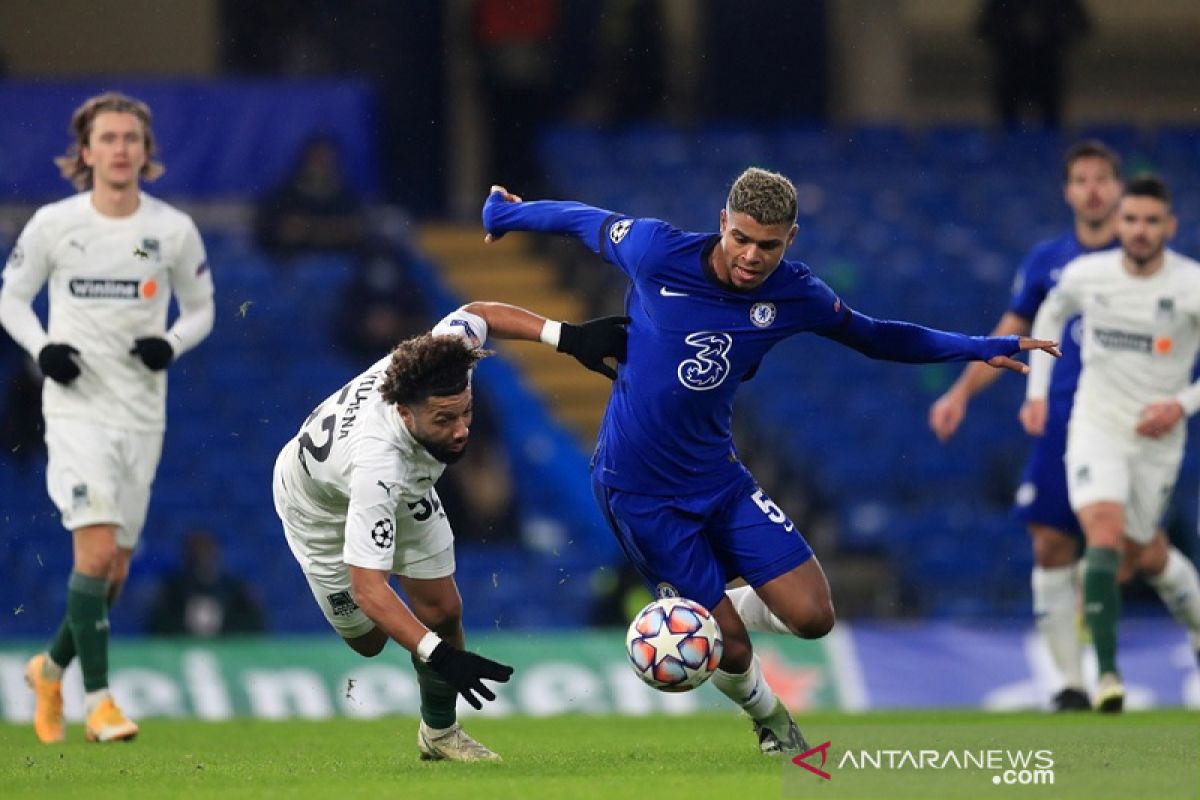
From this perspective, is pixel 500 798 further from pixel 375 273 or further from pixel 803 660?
pixel 375 273

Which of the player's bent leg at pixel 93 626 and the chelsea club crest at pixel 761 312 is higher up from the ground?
the chelsea club crest at pixel 761 312

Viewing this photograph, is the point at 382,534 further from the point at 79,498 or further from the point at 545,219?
the point at 79,498

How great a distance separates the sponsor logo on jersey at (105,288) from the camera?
9602 mm

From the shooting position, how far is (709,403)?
8039 millimetres

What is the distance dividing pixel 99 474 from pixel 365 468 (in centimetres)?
261

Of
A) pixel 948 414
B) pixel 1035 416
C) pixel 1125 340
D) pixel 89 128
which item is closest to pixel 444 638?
pixel 89 128

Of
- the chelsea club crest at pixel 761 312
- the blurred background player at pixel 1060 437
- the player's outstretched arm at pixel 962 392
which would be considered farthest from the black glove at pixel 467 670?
the blurred background player at pixel 1060 437

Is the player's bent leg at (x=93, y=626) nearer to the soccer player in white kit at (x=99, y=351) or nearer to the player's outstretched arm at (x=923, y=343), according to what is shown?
the soccer player in white kit at (x=99, y=351)

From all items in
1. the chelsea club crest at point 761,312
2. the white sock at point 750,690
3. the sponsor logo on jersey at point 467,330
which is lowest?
the white sock at point 750,690

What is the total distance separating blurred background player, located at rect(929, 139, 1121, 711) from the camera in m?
11.2

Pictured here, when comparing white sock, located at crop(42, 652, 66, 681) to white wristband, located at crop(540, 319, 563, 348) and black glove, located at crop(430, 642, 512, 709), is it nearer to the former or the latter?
white wristband, located at crop(540, 319, 563, 348)

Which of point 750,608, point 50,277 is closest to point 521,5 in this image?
point 50,277

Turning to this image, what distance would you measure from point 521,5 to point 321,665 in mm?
8749

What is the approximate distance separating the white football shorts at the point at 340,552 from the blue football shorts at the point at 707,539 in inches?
29.1
